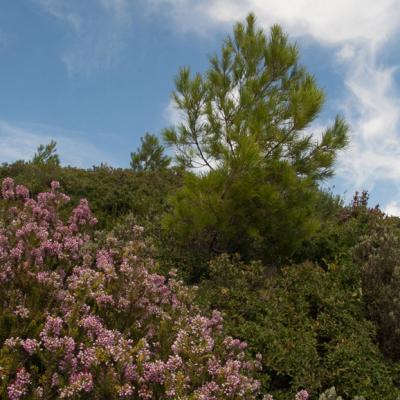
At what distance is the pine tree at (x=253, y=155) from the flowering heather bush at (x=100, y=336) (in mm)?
3569

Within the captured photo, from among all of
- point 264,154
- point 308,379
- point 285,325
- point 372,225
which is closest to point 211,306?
point 285,325

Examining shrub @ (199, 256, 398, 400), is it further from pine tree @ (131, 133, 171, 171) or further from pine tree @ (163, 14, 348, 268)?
pine tree @ (131, 133, 171, 171)

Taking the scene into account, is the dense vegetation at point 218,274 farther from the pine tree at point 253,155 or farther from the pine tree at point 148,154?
the pine tree at point 148,154

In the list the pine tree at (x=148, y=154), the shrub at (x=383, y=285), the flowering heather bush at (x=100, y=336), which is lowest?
the flowering heather bush at (x=100, y=336)

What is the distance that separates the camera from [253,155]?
9.02 m

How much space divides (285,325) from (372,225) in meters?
5.12

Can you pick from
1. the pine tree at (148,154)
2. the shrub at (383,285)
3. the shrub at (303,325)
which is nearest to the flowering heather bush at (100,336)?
the shrub at (303,325)

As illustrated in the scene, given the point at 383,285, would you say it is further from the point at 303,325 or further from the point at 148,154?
the point at 148,154

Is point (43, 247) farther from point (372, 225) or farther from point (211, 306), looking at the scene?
point (372, 225)

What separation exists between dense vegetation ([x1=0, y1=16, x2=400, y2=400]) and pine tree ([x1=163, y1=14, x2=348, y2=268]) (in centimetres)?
3

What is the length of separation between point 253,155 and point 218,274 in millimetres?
2204

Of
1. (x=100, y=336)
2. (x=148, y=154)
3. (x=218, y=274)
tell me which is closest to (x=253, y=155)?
(x=218, y=274)

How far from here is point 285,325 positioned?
710 centimetres

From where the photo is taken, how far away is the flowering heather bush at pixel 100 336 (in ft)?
12.6
